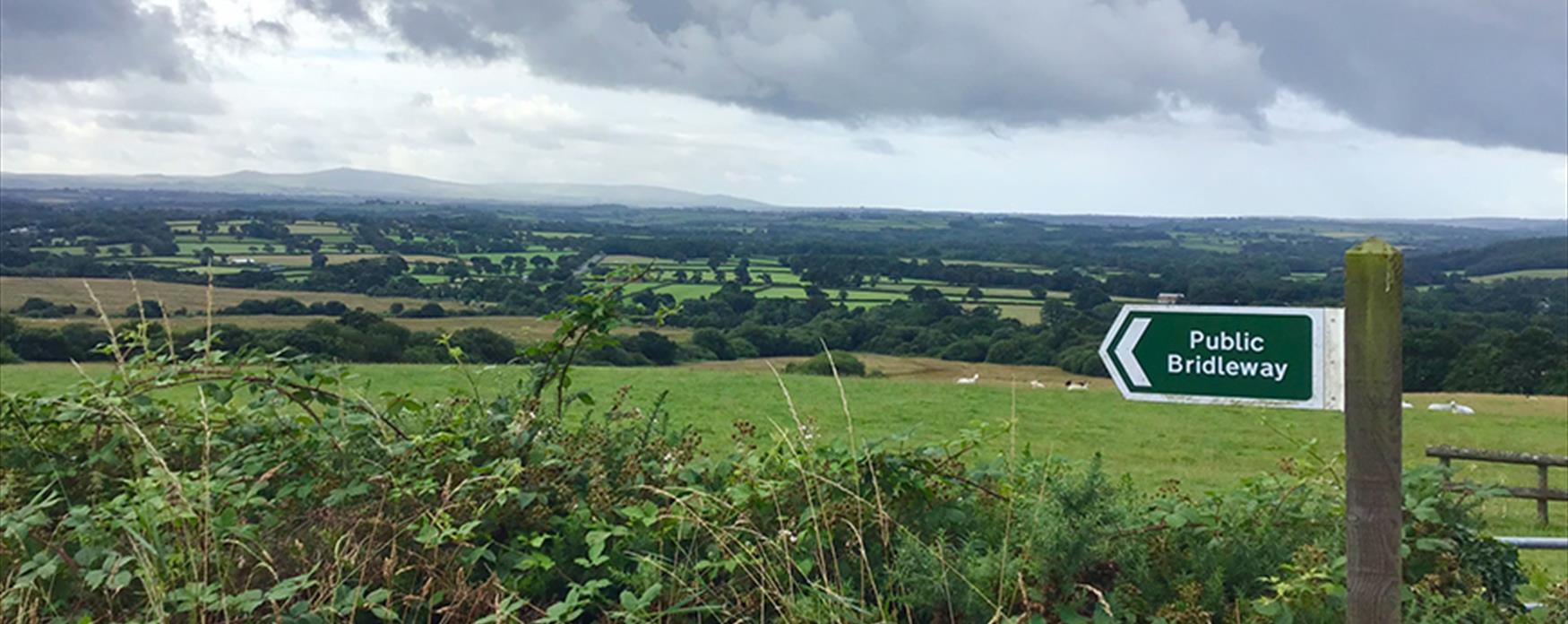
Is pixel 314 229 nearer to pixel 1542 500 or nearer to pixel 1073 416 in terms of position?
pixel 1073 416

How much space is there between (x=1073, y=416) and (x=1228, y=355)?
2055 cm

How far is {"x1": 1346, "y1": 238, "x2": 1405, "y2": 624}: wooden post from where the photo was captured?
8.43 feet

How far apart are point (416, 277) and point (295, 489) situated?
47.4 metres

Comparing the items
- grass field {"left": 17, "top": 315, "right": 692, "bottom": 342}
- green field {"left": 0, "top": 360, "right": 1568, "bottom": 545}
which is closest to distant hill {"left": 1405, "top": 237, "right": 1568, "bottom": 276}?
green field {"left": 0, "top": 360, "right": 1568, "bottom": 545}

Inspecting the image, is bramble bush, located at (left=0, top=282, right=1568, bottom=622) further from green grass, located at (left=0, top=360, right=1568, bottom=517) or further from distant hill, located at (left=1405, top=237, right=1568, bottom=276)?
distant hill, located at (left=1405, top=237, right=1568, bottom=276)

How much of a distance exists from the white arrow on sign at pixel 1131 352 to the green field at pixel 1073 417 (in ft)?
36.3

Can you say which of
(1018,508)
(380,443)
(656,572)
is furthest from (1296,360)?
(380,443)

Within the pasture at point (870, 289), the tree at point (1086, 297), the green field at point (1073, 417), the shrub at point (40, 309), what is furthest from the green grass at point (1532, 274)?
the shrub at point (40, 309)

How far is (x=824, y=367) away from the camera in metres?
29.5

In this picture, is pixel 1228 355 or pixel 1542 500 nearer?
pixel 1228 355

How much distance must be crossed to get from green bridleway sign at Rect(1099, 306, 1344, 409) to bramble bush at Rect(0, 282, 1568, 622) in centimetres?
83

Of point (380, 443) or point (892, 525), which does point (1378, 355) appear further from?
point (380, 443)

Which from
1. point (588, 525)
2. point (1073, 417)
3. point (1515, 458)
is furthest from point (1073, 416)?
point (588, 525)

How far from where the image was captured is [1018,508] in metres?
4.34
